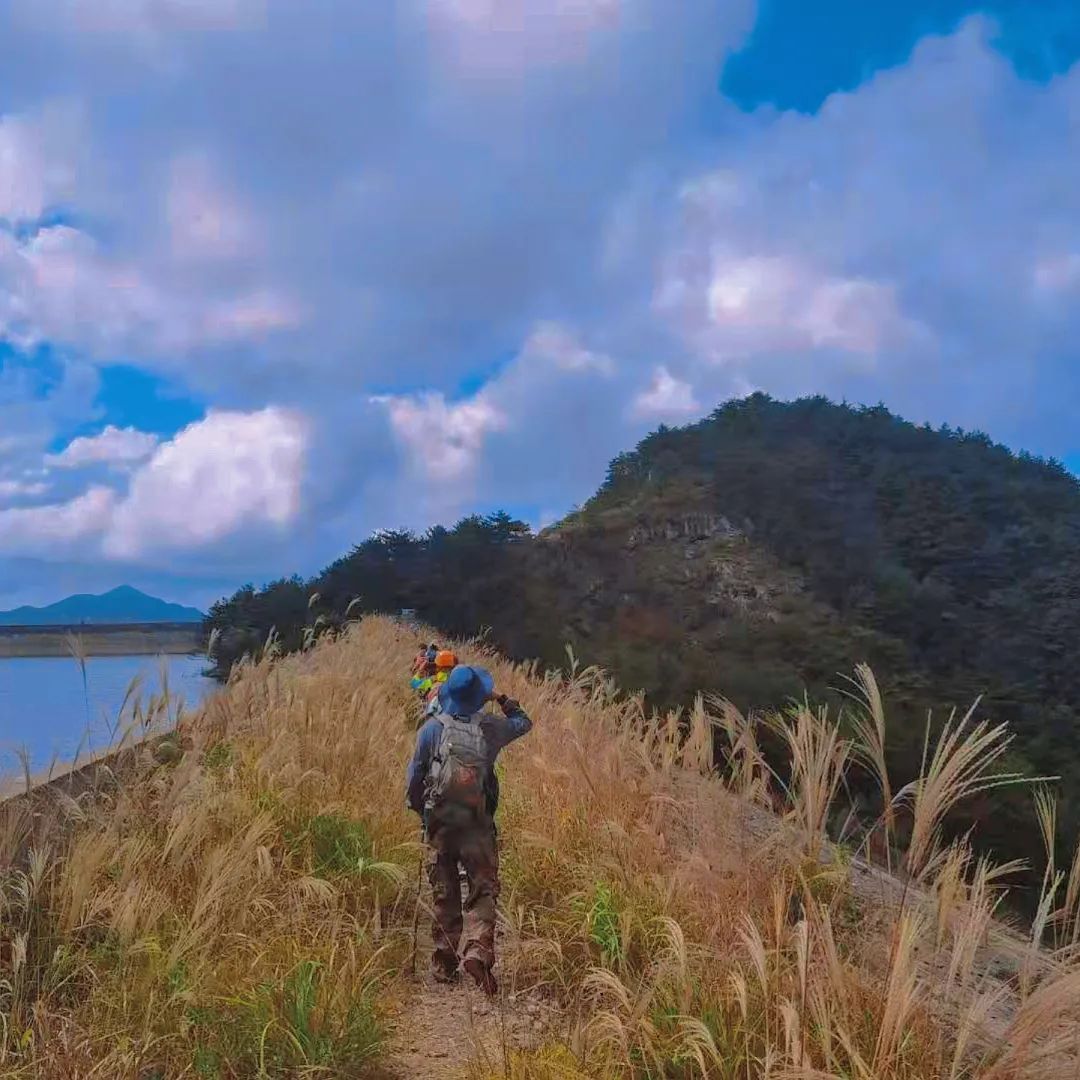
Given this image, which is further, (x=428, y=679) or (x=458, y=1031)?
(x=428, y=679)

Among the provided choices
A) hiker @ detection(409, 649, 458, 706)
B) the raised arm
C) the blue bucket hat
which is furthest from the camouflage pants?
hiker @ detection(409, 649, 458, 706)

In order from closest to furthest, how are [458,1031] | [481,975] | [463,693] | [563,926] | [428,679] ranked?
[458,1031] < [481,975] < [563,926] < [463,693] < [428,679]

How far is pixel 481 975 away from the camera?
4137 millimetres

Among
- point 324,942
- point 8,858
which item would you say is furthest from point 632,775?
point 8,858

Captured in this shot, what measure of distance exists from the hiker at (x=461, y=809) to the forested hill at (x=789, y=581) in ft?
23.8

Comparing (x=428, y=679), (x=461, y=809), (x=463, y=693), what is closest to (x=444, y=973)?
(x=461, y=809)

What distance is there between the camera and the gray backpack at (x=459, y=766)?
14.9 ft

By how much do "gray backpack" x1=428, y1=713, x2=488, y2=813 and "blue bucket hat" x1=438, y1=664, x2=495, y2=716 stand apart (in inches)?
2.0

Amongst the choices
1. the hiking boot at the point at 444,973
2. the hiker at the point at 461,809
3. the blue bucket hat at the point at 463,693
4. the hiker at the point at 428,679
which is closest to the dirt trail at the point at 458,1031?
the hiking boot at the point at 444,973

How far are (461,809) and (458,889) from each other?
1.43 feet

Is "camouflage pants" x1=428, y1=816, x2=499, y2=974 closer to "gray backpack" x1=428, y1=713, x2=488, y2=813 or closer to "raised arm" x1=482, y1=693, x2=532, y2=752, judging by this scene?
"gray backpack" x1=428, y1=713, x2=488, y2=813

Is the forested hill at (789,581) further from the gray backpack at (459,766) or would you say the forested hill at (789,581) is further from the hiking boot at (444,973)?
the hiking boot at (444,973)

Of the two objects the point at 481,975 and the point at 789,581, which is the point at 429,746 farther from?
the point at 789,581

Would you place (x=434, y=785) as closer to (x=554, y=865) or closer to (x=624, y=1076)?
(x=554, y=865)
